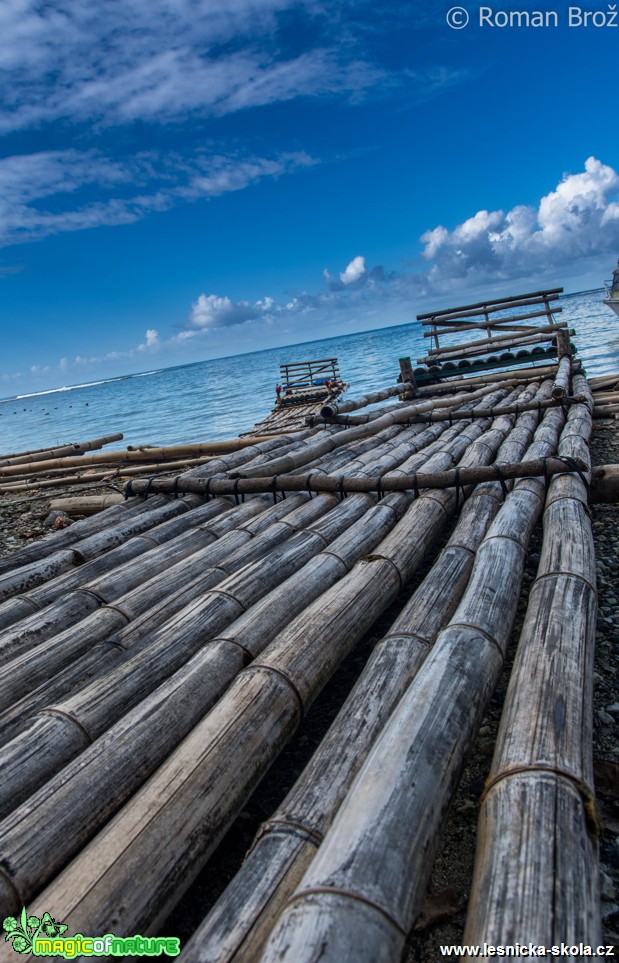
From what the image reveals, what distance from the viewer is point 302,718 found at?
272cm

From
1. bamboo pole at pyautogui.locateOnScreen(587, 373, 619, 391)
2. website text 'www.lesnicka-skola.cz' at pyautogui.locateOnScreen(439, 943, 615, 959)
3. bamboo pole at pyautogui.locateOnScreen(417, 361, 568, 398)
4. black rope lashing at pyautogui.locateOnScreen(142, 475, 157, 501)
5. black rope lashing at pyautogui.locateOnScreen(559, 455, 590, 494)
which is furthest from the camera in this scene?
bamboo pole at pyautogui.locateOnScreen(587, 373, 619, 391)

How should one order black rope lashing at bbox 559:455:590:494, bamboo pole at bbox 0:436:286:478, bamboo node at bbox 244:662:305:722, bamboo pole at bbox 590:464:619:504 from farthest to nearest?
bamboo pole at bbox 0:436:286:478, bamboo pole at bbox 590:464:619:504, black rope lashing at bbox 559:455:590:494, bamboo node at bbox 244:662:305:722

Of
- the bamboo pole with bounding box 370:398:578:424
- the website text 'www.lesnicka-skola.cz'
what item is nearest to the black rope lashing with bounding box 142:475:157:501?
the bamboo pole with bounding box 370:398:578:424

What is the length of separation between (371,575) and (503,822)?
1.98m

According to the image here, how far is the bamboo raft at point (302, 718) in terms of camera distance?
5.34 ft

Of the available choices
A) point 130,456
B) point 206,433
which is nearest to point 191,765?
point 130,456

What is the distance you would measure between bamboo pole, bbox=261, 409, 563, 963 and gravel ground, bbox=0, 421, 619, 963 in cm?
39

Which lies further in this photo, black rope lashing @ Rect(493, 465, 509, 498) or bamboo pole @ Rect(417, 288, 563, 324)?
bamboo pole @ Rect(417, 288, 563, 324)

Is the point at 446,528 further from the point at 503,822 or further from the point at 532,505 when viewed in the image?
the point at 503,822

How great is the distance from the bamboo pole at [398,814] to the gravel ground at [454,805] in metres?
0.39

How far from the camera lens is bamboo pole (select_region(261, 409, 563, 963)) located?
4.82ft

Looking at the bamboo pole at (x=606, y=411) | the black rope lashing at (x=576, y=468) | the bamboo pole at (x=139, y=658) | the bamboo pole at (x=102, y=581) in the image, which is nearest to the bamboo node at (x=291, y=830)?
the bamboo pole at (x=139, y=658)

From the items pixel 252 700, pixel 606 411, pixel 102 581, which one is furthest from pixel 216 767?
pixel 606 411

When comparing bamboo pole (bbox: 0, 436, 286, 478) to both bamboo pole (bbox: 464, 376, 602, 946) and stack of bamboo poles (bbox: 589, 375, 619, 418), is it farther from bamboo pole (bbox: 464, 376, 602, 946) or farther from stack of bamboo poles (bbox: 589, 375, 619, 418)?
bamboo pole (bbox: 464, 376, 602, 946)
